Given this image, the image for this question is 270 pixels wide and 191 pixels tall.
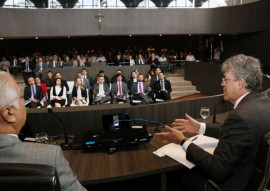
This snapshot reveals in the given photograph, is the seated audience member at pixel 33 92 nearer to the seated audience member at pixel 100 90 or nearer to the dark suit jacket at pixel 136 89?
the seated audience member at pixel 100 90

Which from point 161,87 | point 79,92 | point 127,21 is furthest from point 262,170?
point 127,21

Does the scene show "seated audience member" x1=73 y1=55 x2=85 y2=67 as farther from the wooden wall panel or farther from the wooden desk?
the wooden desk

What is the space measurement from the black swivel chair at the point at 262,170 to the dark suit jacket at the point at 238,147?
0.43ft

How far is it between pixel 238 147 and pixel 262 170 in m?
0.19

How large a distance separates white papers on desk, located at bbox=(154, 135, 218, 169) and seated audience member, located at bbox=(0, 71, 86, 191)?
37.6 inches

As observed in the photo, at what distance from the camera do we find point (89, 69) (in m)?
9.66

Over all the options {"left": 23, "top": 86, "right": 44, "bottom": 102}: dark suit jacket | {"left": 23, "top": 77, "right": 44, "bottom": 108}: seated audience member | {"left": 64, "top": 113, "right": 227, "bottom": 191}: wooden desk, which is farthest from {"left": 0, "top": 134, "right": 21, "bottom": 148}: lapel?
{"left": 23, "top": 86, "right": 44, "bottom": 102}: dark suit jacket

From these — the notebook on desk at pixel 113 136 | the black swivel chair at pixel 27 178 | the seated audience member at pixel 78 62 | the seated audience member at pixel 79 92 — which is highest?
the seated audience member at pixel 78 62

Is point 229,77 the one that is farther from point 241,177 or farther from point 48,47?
point 48,47

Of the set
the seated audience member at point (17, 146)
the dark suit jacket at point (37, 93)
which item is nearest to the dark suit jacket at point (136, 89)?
the dark suit jacket at point (37, 93)

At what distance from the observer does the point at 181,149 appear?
2148 millimetres

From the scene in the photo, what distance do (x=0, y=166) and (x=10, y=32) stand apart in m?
12.5

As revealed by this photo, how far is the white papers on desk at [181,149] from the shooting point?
77.9 inches

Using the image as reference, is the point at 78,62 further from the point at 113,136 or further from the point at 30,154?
the point at 30,154
